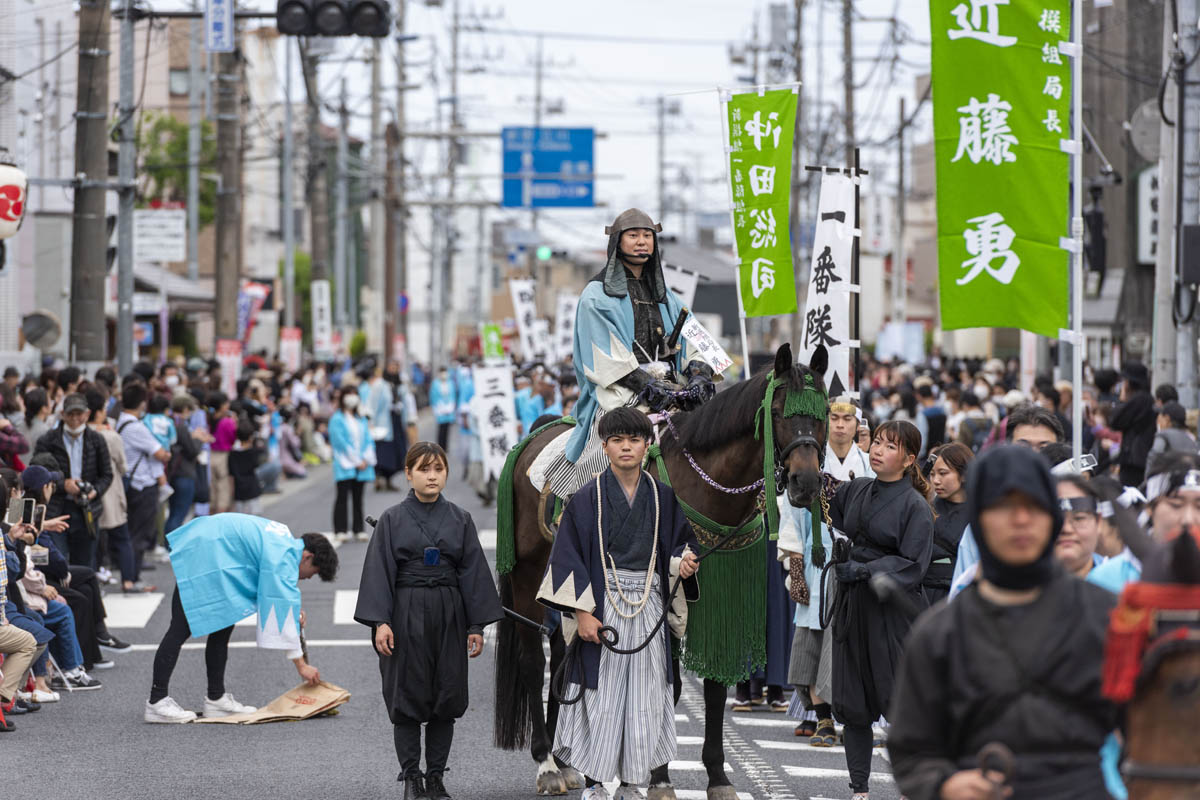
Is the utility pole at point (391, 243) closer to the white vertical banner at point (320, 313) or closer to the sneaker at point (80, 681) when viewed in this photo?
the white vertical banner at point (320, 313)

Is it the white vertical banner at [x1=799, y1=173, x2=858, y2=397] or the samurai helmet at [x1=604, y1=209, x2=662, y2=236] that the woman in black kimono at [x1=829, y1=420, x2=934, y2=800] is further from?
the white vertical banner at [x1=799, y1=173, x2=858, y2=397]

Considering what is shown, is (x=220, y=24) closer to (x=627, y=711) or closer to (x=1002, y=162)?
(x=1002, y=162)

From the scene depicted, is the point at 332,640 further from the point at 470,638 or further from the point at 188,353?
the point at 188,353

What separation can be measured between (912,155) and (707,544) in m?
78.2

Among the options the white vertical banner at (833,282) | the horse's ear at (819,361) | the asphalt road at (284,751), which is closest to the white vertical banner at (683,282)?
the white vertical banner at (833,282)

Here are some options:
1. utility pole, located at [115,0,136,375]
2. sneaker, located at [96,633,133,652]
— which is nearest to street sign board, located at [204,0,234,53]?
utility pole, located at [115,0,136,375]

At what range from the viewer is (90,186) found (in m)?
19.8

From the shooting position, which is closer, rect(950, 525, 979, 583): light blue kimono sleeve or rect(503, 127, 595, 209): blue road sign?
rect(950, 525, 979, 583): light blue kimono sleeve

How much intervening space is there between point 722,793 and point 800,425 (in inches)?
69.5

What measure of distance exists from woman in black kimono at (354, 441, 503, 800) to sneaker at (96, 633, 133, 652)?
520 cm

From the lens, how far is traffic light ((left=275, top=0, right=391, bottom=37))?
16891mm

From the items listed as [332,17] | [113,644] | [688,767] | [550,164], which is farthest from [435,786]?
[550,164]

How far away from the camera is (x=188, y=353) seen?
47.1m

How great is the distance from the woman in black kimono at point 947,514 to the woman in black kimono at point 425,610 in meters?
2.22
